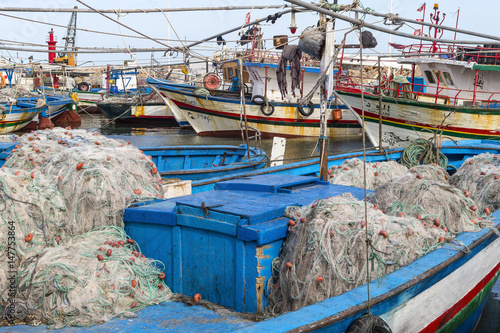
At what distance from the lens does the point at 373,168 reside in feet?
26.3

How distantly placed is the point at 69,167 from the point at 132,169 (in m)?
0.65

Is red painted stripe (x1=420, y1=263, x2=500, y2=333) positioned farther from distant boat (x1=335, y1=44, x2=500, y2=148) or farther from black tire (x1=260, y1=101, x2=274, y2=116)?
black tire (x1=260, y1=101, x2=274, y2=116)

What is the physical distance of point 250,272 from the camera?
4.02m

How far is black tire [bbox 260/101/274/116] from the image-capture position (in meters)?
26.0

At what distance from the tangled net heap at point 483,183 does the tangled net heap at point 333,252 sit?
2325 millimetres

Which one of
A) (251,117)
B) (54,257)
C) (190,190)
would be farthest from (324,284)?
(251,117)

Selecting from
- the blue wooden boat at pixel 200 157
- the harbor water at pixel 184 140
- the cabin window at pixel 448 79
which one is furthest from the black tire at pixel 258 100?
the blue wooden boat at pixel 200 157

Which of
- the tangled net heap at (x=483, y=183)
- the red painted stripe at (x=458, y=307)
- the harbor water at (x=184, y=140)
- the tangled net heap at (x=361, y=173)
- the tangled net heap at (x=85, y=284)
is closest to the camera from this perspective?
the tangled net heap at (x=85, y=284)

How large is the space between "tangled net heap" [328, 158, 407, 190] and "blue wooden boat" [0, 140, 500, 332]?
2408 mm

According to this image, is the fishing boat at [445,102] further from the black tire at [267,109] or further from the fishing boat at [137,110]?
the fishing boat at [137,110]

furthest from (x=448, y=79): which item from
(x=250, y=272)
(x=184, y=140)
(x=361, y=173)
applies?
(x=250, y=272)

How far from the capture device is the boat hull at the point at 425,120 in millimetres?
17594

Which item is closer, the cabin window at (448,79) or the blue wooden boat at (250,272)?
the blue wooden boat at (250,272)

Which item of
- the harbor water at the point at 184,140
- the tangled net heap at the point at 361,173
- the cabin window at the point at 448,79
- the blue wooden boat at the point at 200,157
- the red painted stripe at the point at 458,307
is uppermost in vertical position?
the cabin window at the point at 448,79
